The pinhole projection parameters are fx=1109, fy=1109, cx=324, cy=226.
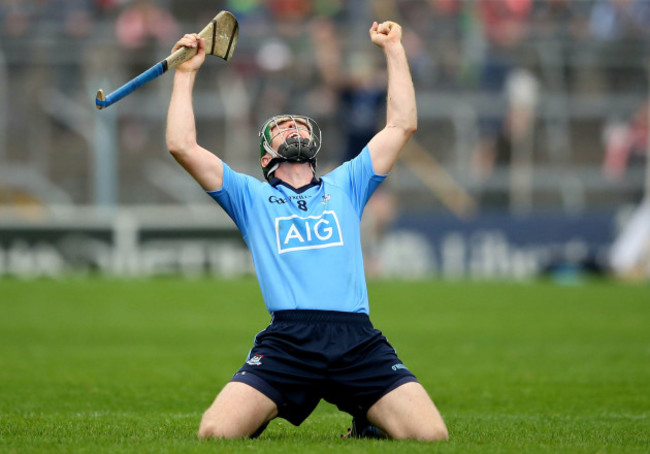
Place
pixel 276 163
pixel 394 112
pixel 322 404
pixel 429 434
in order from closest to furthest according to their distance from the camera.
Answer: pixel 429 434 < pixel 276 163 < pixel 394 112 < pixel 322 404

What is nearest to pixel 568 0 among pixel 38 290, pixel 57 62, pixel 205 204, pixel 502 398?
pixel 205 204

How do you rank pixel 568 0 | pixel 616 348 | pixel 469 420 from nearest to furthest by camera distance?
pixel 469 420, pixel 616 348, pixel 568 0

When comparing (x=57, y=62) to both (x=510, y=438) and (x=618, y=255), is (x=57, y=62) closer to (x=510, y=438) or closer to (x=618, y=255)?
(x=618, y=255)

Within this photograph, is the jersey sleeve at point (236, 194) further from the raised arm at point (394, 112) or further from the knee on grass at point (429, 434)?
the knee on grass at point (429, 434)

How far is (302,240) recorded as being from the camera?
6.53m

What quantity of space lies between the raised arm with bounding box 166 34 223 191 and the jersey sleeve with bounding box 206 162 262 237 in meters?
0.05

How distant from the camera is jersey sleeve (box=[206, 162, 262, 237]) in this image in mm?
6617

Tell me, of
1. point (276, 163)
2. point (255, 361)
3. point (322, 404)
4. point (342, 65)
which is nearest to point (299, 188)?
point (276, 163)

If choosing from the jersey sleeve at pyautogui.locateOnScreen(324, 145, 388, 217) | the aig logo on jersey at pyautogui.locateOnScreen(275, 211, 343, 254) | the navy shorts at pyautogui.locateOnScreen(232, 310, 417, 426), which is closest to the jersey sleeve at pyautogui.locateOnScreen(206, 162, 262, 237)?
the aig logo on jersey at pyautogui.locateOnScreen(275, 211, 343, 254)

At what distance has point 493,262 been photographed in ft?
75.4

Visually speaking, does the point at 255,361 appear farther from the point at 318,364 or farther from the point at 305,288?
the point at 305,288

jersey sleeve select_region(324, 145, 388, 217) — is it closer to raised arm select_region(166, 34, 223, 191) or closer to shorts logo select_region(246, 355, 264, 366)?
raised arm select_region(166, 34, 223, 191)

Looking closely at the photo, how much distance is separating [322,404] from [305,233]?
279 cm

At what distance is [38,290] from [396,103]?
41.2 ft
